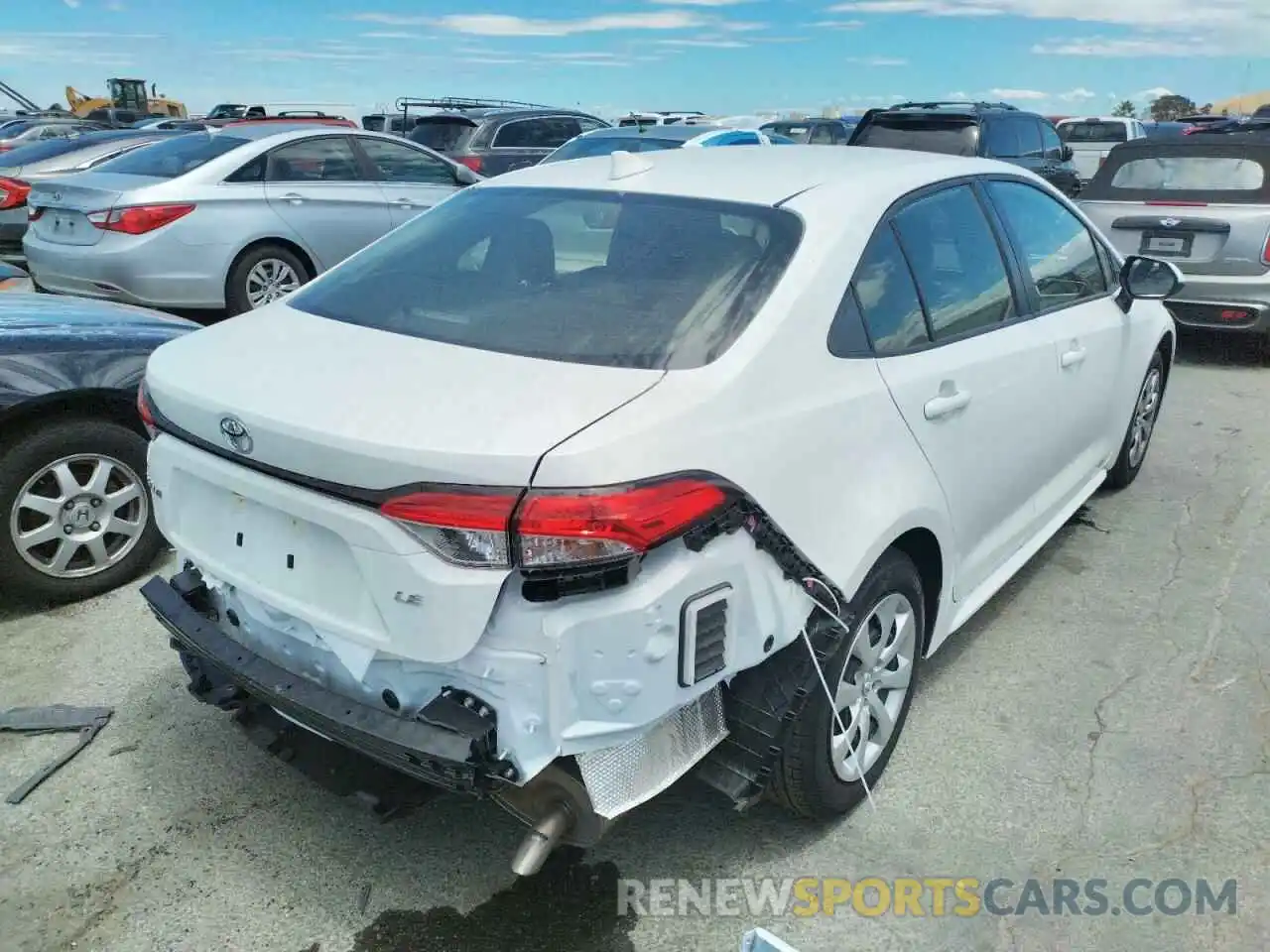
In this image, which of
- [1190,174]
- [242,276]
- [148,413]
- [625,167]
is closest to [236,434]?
[148,413]

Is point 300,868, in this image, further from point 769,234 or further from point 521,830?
point 769,234

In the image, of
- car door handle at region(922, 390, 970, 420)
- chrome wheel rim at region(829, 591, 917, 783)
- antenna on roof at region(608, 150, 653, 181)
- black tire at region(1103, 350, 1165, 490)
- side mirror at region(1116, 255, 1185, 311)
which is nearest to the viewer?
chrome wheel rim at region(829, 591, 917, 783)

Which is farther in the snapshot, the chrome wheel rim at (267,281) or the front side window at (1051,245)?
the chrome wheel rim at (267,281)

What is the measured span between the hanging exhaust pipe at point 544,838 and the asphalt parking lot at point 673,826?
326 mm

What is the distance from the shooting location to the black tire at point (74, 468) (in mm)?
3641

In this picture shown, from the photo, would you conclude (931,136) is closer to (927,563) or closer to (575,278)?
(927,563)

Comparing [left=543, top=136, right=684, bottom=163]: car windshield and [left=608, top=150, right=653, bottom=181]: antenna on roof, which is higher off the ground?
[left=608, top=150, right=653, bottom=181]: antenna on roof

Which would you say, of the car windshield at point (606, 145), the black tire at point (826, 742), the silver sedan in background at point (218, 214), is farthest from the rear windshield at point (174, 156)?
the black tire at point (826, 742)

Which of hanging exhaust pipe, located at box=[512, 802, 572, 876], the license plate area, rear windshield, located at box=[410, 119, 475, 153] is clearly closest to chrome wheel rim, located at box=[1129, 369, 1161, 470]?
the license plate area

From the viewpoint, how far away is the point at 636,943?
7.93ft

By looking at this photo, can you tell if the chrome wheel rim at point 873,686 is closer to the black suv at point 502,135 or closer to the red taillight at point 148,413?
the red taillight at point 148,413

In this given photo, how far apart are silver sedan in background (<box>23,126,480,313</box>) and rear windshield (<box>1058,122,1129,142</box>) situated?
56.5 ft

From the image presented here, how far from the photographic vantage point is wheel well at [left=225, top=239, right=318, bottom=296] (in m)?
7.50

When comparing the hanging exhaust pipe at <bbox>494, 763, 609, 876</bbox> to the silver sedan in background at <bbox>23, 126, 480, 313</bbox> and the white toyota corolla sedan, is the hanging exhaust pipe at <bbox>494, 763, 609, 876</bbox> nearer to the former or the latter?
the white toyota corolla sedan
